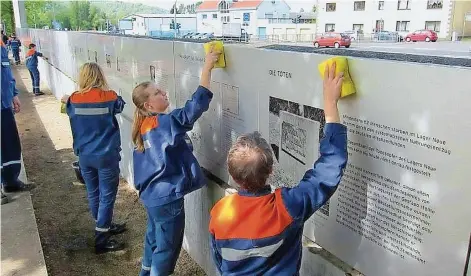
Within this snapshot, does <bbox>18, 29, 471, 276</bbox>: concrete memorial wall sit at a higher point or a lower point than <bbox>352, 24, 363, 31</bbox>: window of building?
lower

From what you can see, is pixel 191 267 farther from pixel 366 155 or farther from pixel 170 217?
pixel 366 155

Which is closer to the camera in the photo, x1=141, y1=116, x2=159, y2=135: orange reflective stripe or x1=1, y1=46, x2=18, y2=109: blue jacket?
x1=141, y1=116, x2=159, y2=135: orange reflective stripe

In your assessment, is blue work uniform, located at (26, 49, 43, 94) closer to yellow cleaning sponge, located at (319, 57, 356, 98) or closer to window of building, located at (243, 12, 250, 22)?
yellow cleaning sponge, located at (319, 57, 356, 98)

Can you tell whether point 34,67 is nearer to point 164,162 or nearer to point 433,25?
point 164,162

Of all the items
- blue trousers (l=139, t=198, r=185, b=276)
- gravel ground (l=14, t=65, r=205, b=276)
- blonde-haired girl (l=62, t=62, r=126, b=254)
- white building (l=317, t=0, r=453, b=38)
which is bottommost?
gravel ground (l=14, t=65, r=205, b=276)

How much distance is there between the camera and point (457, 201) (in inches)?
64.2

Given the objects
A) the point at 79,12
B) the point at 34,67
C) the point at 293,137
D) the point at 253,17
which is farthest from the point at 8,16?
the point at 293,137

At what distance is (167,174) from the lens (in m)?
3.06

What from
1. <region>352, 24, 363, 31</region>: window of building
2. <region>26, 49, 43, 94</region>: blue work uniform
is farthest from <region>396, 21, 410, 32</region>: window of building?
<region>26, 49, 43, 94</region>: blue work uniform

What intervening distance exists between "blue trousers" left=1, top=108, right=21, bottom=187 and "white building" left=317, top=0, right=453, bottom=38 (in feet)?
153

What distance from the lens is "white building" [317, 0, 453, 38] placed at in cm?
4506

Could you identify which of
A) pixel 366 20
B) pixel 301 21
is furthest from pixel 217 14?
pixel 366 20

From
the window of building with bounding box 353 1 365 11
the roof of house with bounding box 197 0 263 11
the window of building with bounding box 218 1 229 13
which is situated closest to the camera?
the window of building with bounding box 353 1 365 11

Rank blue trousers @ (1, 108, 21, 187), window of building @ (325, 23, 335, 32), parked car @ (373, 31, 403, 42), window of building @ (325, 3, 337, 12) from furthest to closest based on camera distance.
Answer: window of building @ (325, 23, 335, 32) < window of building @ (325, 3, 337, 12) < parked car @ (373, 31, 403, 42) < blue trousers @ (1, 108, 21, 187)
